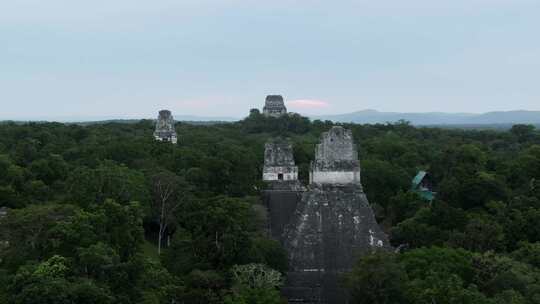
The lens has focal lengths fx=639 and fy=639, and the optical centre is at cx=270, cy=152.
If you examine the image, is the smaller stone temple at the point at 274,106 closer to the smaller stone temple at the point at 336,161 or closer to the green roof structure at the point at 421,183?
the green roof structure at the point at 421,183

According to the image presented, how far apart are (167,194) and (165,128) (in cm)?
2843

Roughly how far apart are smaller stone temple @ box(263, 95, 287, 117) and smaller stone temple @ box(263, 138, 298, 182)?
165 feet

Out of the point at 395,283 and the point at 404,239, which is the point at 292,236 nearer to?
the point at 395,283

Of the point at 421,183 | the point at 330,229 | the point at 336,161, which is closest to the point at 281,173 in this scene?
the point at 336,161

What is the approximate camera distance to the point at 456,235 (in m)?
24.1

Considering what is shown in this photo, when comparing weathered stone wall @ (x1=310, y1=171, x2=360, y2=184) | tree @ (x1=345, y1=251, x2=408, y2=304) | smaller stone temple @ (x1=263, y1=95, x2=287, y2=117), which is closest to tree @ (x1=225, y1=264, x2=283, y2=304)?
tree @ (x1=345, y1=251, x2=408, y2=304)

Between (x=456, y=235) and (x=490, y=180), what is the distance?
28.1 feet

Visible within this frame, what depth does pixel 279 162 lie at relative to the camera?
1329 inches

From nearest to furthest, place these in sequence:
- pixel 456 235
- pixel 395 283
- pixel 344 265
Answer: pixel 395 283
pixel 344 265
pixel 456 235

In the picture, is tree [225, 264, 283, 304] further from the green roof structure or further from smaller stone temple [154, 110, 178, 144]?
smaller stone temple [154, 110, 178, 144]

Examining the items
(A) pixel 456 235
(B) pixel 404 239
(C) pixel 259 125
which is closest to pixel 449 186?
(B) pixel 404 239

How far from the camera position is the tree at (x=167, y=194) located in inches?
1203

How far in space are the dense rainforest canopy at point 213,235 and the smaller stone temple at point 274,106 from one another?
4132cm

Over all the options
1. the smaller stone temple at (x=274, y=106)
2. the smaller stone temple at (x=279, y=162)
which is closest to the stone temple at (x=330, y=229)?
the smaller stone temple at (x=279, y=162)
